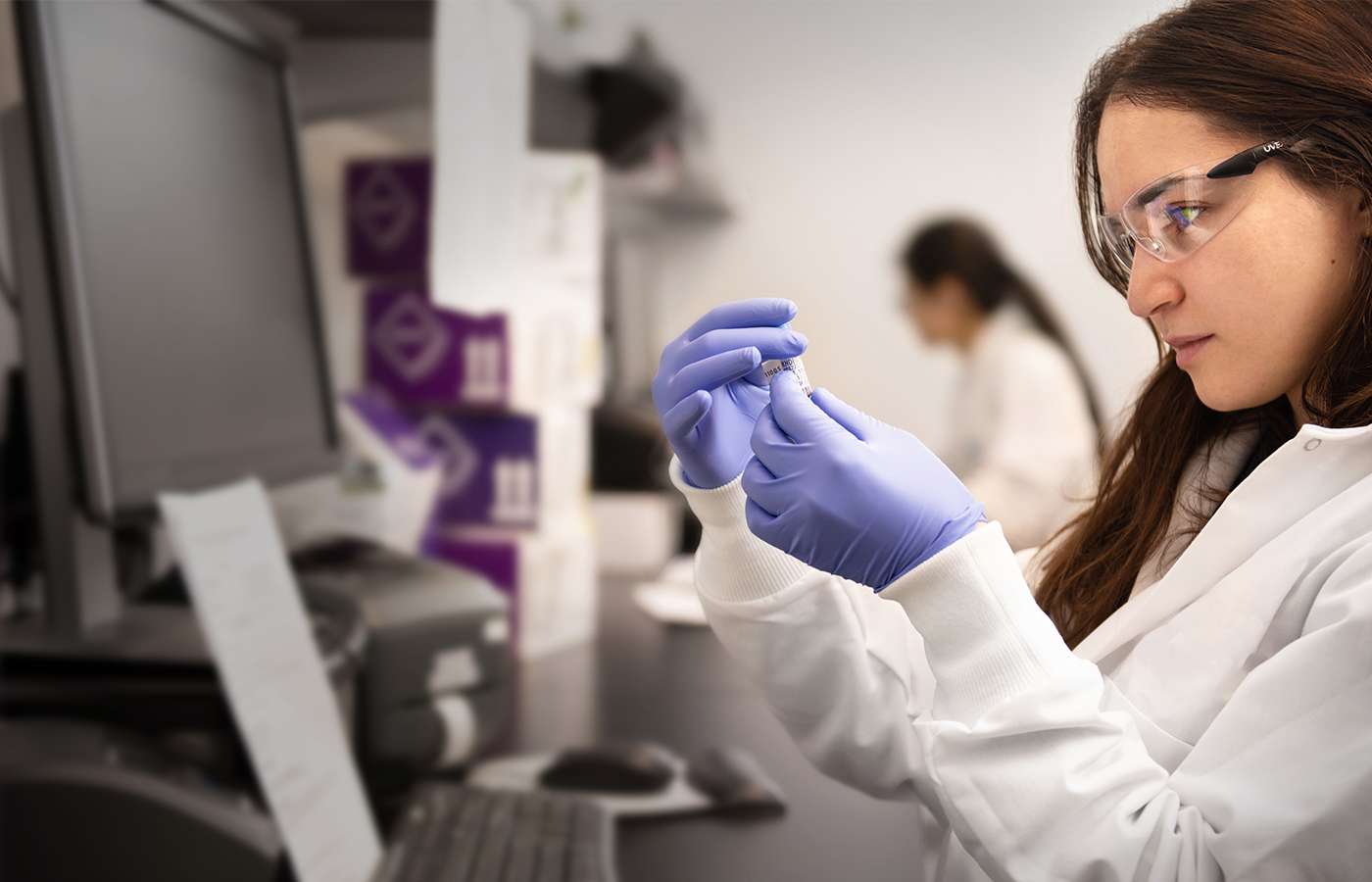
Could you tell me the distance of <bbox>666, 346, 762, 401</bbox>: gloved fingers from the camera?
0.53m

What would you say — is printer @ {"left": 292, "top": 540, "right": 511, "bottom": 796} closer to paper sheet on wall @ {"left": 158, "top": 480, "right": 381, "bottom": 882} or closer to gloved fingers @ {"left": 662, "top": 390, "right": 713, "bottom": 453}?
paper sheet on wall @ {"left": 158, "top": 480, "right": 381, "bottom": 882}

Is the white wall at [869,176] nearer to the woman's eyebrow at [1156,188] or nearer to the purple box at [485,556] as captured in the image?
the purple box at [485,556]

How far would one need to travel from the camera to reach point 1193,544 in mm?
562

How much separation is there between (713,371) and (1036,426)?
6.48 feet

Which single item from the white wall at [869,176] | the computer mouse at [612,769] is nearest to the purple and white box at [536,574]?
the computer mouse at [612,769]

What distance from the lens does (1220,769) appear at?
0.45 m

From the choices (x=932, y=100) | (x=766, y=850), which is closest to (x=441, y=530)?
(x=766, y=850)

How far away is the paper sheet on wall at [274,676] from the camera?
2.11 ft

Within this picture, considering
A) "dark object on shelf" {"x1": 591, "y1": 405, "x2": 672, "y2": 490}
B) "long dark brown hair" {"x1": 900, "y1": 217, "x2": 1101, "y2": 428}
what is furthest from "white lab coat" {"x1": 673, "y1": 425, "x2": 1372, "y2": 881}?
"long dark brown hair" {"x1": 900, "y1": 217, "x2": 1101, "y2": 428}

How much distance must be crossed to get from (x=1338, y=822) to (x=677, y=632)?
1.07 metres

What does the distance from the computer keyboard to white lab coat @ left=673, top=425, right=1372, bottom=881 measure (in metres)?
0.30

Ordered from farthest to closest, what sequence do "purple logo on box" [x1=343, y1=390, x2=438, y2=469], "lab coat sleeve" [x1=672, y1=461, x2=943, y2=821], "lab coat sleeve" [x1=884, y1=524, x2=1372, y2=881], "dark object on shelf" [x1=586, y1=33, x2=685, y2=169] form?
"dark object on shelf" [x1=586, y1=33, x2=685, y2=169]
"purple logo on box" [x1=343, y1=390, x2=438, y2=469]
"lab coat sleeve" [x1=672, y1=461, x2=943, y2=821]
"lab coat sleeve" [x1=884, y1=524, x2=1372, y2=881]

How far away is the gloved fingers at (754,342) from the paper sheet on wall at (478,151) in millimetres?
515

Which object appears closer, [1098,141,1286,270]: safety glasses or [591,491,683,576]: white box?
[1098,141,1286,270]: safety glasses
